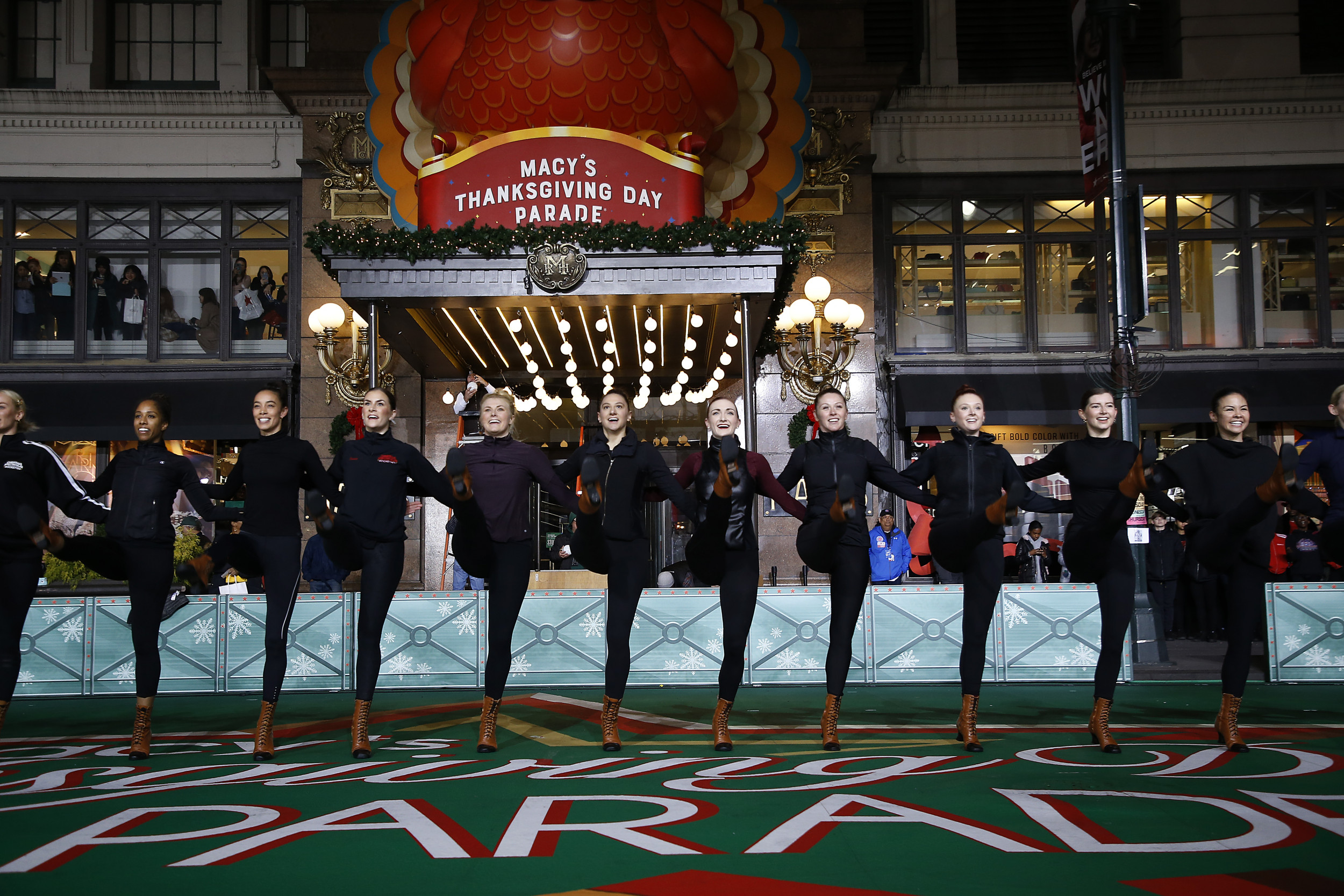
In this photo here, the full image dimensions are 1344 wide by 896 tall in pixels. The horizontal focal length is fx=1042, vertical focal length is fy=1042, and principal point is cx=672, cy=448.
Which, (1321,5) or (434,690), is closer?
(434,690)

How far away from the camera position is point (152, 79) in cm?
1767

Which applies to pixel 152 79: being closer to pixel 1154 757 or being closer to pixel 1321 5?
pixel 1154 757

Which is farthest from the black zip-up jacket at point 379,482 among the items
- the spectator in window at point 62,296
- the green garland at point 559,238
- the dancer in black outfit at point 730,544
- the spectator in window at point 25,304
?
the spectator in window at point 25,304

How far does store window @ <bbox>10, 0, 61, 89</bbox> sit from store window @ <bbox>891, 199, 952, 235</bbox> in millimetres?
14261

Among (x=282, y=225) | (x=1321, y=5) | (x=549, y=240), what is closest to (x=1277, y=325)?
(x=1321, y=5)

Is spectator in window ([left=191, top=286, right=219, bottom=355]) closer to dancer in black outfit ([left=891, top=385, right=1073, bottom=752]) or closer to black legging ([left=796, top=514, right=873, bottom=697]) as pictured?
black legging ([left=796, top=514, right=873, bottom=697])

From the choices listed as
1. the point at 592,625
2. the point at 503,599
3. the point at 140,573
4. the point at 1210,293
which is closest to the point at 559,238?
the point at 592,625

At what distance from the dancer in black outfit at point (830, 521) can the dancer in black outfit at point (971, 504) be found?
0.93ft

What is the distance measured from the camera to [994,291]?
17.3 m

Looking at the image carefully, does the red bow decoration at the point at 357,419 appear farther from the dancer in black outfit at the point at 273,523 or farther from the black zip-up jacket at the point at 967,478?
the black zip-up jacket at the point at 967,478

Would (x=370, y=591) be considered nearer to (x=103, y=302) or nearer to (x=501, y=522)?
(x=501, y=522)

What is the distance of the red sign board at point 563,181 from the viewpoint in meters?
12.4

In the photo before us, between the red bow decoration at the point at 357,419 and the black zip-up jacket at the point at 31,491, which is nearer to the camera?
the black zip-up jacket at the point at 31,491

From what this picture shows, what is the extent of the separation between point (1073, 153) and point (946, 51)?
106 inches
